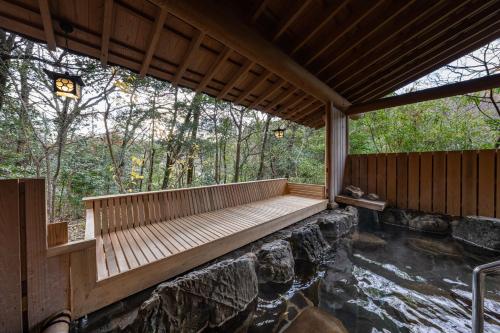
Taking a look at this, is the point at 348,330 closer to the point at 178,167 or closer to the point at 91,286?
the point at 91,286

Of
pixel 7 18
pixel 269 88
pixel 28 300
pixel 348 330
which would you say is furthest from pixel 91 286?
pixel 269 88

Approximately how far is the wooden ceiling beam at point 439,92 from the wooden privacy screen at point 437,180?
1319mm

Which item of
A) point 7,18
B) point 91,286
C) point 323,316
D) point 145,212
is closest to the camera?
point 91,286

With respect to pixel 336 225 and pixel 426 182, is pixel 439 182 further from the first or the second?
pixel 336 225

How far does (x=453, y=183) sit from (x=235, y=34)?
559 centimetres

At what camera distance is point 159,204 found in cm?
337

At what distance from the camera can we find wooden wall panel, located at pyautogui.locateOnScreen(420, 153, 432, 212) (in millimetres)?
4594

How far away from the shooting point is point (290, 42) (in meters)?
3.39


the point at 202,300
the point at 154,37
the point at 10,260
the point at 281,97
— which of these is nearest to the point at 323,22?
the point at 281,97

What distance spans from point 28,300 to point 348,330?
278 centimetres

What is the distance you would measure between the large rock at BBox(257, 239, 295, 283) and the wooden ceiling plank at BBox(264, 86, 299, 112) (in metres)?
3.37

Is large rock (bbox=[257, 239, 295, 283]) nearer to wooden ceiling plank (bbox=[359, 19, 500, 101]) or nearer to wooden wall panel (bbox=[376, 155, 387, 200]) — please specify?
wooden wall panel (bbox=[376, 155, 387, 200])

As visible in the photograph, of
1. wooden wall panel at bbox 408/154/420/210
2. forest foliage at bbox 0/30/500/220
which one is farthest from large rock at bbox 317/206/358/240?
forest foliage at bbox 0/30/500/220

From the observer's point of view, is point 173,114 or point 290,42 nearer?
point 290,42
